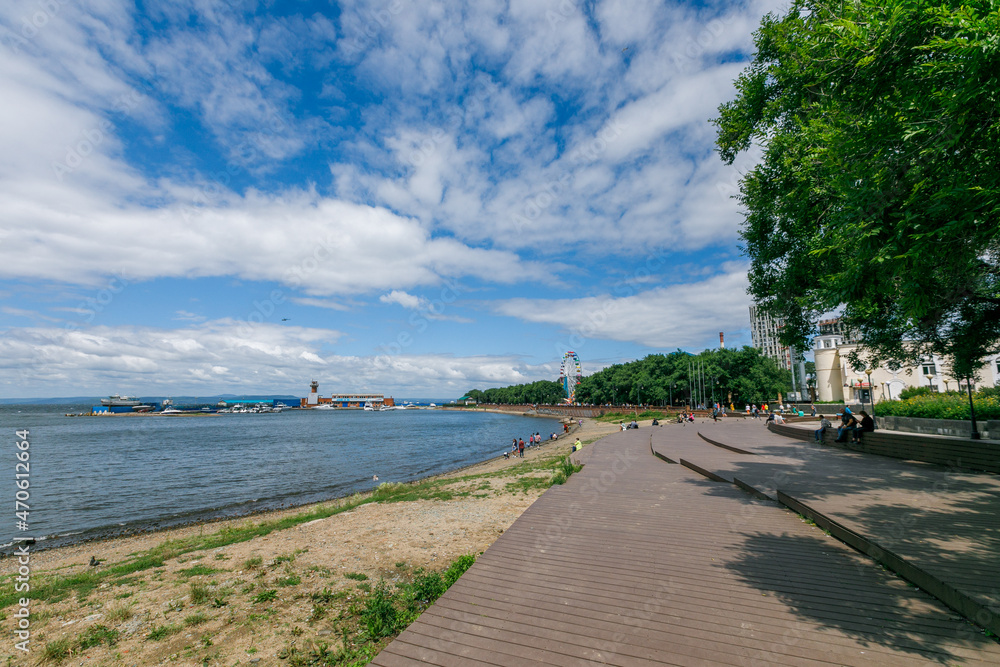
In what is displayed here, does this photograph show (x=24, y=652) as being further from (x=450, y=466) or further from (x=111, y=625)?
(x=450, y=466)

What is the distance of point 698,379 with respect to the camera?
245 feet

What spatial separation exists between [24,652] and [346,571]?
4.87 meters

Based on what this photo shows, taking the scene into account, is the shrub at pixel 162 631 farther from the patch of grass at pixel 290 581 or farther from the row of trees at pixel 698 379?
the row of trees at pixel 698 379

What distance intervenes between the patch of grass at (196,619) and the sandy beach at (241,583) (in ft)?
0.06

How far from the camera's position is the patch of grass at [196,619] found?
23.8 feet

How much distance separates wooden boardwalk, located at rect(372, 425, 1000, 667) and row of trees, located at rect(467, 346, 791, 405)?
2682 inches

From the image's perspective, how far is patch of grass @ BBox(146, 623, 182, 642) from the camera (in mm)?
6879

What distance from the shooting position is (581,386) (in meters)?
126

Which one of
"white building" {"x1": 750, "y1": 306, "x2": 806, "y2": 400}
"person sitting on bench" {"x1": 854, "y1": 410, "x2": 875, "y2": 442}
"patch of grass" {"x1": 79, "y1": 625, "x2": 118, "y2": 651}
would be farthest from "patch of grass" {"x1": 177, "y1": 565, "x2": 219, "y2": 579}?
"person sitting on bench" {"x1": 854, "y1": 410, "x2": 875, "y2": 442}

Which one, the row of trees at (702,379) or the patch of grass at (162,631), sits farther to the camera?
the row of trees at (702,379)

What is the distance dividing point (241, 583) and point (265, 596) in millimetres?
1307

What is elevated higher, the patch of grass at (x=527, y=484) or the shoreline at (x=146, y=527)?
the patch of grass at (x=527, y=484)

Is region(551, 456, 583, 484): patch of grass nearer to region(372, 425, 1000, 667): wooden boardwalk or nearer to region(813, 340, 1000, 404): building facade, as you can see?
region(372, 425, 1000, 667): wooden boardwalk

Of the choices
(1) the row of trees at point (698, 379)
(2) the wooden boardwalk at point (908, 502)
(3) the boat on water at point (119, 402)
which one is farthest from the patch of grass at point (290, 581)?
(3) the boat on water at point (119, 402)
